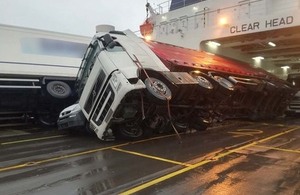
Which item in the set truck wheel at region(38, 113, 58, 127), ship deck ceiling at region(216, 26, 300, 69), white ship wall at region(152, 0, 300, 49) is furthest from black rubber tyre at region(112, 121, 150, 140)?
ship deck ceiling at region(216, 26, 300, 69)

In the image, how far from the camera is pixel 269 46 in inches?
685

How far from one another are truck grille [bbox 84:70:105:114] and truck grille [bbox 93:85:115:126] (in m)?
0.35

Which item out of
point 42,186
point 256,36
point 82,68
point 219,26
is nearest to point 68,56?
point 82,68

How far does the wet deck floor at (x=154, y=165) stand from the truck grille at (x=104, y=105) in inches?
23.4

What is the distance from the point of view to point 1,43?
37.2ft

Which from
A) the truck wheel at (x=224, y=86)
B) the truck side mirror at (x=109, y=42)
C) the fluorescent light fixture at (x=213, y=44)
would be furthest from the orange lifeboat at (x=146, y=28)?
the truck side mirror at (x=109, y=42)

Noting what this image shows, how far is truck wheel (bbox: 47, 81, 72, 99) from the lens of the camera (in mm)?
11320

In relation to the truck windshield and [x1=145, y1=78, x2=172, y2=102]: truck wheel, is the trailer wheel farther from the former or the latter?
the truck windshield

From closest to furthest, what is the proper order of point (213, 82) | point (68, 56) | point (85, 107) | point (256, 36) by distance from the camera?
point (85, 107) → point (213, 82) → point (68, 56) → point (256, 36)

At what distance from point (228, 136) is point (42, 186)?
5.74 metres

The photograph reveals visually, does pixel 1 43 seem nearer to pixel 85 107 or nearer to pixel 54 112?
pixel 54 112

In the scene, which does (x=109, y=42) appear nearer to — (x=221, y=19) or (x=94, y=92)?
(x=94, y=92)

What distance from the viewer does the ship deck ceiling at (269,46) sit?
14.5 metres

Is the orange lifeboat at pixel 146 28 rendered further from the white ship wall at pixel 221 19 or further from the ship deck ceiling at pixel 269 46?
the ship deck ceiling at pixel 269 46
